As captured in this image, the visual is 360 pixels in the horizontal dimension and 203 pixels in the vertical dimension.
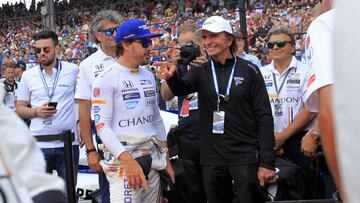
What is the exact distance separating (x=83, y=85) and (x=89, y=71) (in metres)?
0.14

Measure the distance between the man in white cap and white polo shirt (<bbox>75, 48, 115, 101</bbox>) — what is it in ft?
1.84

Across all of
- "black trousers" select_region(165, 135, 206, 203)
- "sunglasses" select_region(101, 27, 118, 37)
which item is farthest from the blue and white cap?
"black trousers" select_region(165, 135, 206, 203)

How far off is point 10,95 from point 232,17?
3.15m

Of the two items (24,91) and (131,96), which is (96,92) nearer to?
(131,96)

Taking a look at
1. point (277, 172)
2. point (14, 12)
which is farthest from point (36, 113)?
point (14, 12)

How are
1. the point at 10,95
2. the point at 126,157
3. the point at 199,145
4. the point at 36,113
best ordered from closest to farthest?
the point at 126,157 < the point at 199,145 < the point at 36,113 < the point at 10,95

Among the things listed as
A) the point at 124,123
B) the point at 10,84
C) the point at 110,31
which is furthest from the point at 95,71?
the point at 10,84

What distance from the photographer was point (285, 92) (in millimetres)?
5082

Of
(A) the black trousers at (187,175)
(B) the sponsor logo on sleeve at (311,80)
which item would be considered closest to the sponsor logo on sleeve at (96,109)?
(A) the black trousers at (187,175)

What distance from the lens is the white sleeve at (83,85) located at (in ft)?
15.8

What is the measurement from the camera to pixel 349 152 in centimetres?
76

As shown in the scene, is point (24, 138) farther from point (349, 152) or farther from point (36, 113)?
point (36, 113)

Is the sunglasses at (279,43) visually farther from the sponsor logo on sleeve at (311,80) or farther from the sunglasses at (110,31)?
the sponsor logo on sleeve at (311,80)

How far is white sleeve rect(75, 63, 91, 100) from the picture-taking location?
4.82 m
